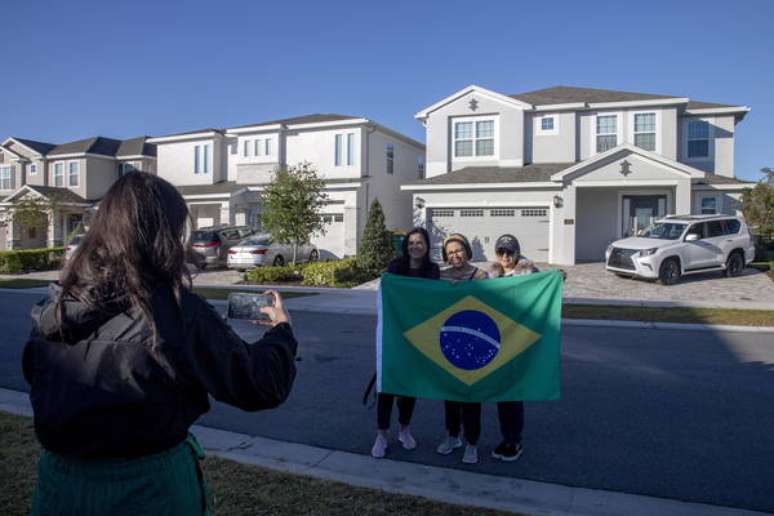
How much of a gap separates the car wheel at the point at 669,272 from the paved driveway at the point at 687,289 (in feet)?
0.63

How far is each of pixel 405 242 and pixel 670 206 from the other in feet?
68.6

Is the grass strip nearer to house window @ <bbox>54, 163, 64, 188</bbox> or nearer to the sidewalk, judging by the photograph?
the sidewalk

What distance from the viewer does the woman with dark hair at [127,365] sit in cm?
178

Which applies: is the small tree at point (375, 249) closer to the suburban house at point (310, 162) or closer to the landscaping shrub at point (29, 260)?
the suburban house at point (310, 162)

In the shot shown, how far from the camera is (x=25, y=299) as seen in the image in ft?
55.4

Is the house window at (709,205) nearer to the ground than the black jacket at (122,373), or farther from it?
farther from it

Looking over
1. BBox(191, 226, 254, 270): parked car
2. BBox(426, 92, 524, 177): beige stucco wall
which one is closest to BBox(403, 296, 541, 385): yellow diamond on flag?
BBox(191, 226, 254, 270): parked car

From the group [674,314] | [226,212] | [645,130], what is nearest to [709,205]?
[645,130]

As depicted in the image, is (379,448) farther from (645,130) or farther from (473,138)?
(645,130)

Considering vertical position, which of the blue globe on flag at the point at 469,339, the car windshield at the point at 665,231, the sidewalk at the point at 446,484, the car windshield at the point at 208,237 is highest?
the car windshield at the point at 665,231

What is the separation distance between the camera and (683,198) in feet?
70.9

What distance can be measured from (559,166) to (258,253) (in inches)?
499

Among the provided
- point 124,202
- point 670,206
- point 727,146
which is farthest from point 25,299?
point 727,146

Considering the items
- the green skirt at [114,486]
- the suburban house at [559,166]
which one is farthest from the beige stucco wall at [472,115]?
the green skirt at [114,486]
